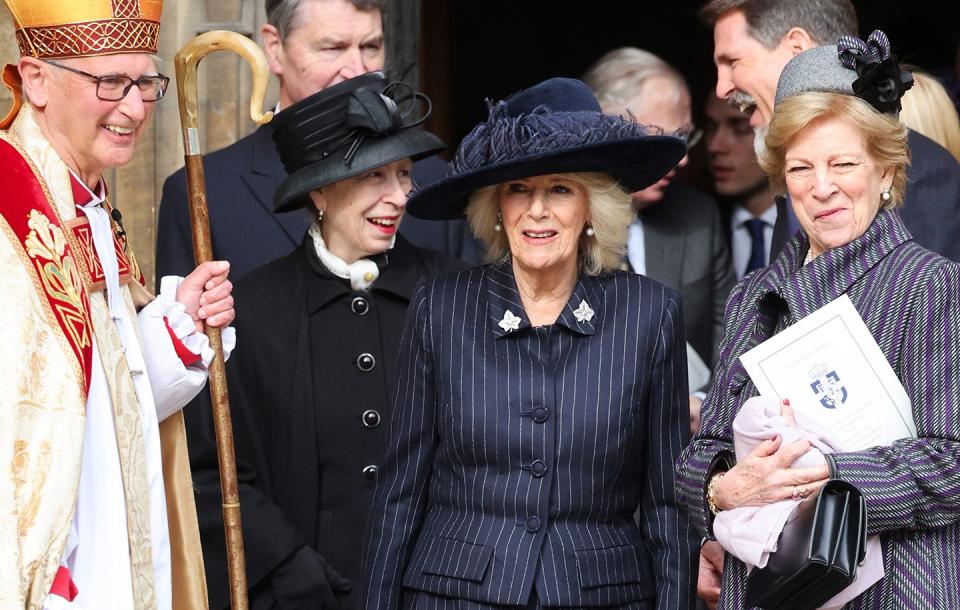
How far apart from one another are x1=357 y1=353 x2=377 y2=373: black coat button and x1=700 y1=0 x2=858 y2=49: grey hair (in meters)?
1.51

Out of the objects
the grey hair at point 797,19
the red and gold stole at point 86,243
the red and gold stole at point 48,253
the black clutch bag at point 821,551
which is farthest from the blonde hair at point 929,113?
the red and gold stole at point 48,253

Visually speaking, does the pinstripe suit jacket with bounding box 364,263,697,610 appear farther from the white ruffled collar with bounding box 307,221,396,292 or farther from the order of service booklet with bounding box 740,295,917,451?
the white ruffled collar with bounding box 307,221,396,292

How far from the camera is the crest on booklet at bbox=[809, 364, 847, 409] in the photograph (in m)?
3.25

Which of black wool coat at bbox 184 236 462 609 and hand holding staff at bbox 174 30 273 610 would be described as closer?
hand holding staff at bbox 174 30 273 610

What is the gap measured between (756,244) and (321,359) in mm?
2050

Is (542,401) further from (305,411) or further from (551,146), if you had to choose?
(305,411)

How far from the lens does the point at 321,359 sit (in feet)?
14.3

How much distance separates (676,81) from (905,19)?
10.7 feet

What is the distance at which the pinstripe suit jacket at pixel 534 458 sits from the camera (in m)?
3.59

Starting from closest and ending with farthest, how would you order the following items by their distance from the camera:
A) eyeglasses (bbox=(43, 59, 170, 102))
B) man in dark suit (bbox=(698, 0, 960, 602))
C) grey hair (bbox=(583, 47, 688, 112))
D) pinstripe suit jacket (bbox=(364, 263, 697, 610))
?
eyeglasses (bbox=(43, 59, 170, 102)) → pinstripe suit jacket (bbox=(364, 263, 697, 610)) → man in dark suit (bbox=(698, 0, 960, 602)) → grey hair (bbox=(583, 47, 688, 112))

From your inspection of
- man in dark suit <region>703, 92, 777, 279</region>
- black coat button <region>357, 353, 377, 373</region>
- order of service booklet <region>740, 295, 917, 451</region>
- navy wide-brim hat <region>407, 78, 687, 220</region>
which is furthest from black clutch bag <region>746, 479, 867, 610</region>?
man in dark suit <region>703, 92, 777, 279</region>

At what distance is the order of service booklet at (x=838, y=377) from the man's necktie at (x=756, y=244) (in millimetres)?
2374

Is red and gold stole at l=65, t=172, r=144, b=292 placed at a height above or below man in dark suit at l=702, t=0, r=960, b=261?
below

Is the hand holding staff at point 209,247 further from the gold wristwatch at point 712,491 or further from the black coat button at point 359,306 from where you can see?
the gold wristwatch at point 712,491
